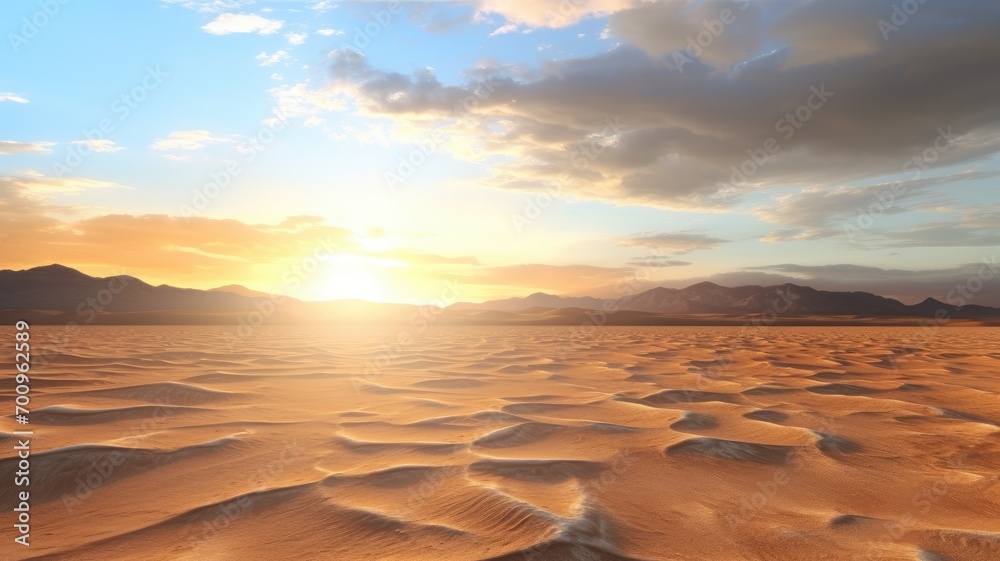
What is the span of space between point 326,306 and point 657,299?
13808 cm

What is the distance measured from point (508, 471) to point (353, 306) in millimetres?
71296

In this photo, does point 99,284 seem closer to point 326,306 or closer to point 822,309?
point 326,306

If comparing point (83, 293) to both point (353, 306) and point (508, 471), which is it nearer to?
point (353, 306)

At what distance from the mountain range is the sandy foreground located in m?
16.8

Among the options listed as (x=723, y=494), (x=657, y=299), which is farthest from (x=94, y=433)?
(x=657, y=299)

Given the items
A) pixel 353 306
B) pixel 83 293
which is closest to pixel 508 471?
pixel 353 306

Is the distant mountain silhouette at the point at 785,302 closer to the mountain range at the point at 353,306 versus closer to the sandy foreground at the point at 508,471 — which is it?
the mountain range at the point at 353,306

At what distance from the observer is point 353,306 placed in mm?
71500

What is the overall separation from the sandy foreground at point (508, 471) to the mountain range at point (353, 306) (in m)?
16.8

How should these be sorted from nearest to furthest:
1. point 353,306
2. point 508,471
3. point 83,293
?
point 508,471, point 353,306, point 83,293

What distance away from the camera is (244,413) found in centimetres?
523

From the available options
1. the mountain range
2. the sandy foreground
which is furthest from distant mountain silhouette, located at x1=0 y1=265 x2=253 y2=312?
the sandy foreground

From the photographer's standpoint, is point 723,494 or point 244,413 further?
point 244,413

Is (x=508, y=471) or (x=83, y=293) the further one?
(x=83, y=293)
